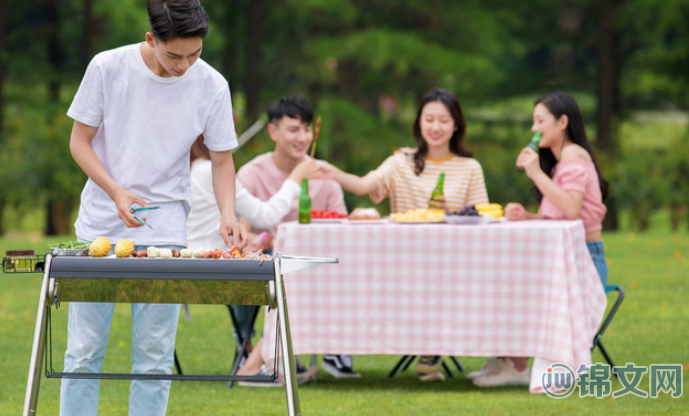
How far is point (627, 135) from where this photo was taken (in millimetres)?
18922

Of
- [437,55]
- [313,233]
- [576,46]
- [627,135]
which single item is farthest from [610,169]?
[313,233]

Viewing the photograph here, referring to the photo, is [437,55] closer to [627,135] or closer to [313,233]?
[627,135]

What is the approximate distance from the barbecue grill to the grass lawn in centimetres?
180

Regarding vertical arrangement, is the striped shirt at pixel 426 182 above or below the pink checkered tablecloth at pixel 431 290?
above

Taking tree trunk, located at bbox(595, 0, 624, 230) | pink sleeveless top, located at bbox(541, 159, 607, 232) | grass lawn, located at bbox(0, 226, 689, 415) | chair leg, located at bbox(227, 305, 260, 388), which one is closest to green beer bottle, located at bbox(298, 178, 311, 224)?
chair leg, located at bbox(227, 305, 260, 388)

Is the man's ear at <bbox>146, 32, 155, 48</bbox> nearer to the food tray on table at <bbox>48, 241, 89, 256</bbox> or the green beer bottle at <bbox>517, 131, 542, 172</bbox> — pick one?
the food tray on table at <bbox>48, 241, 89, 256</bbox>

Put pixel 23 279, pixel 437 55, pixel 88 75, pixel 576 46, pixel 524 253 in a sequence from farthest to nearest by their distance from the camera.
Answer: pixel 576 46 → pixel 437 55 → pixel 23 279 → pixel 524 253 → pixel 88 75

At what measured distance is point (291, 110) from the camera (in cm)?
609

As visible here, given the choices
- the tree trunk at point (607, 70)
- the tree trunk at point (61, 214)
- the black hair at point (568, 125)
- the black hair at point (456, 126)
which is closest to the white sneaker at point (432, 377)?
the black hair at point (456, 126)

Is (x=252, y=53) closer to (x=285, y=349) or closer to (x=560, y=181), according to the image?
(x=560, y=181)

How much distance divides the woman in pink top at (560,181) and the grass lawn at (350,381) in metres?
0.15

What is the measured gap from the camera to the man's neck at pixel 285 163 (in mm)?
6148

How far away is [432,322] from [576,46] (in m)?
18.5

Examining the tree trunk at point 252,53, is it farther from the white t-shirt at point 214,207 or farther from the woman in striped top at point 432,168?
the white t-shirt at point 214,207
